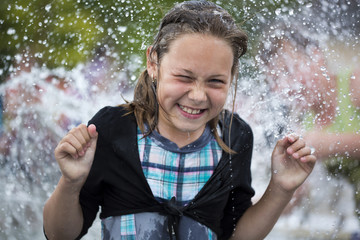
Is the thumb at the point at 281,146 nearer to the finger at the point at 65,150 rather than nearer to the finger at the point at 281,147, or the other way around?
the finger at the point at 281,147

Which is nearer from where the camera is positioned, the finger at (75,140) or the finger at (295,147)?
the finger at (75,140)

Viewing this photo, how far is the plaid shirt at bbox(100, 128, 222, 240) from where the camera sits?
3.73 ft

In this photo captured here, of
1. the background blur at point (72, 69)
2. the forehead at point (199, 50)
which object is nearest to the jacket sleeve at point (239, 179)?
the forehead at point (199, 50)

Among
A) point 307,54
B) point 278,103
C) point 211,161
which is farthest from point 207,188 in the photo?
point 307,54

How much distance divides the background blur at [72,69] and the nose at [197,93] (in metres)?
0.91

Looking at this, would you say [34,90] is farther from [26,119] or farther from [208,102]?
[208,102]

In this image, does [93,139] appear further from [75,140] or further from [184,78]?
[184,78]

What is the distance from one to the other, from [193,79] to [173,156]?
206 mm

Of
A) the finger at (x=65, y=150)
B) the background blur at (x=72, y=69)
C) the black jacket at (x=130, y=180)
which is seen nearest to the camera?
the finger at (x=65, y=150)

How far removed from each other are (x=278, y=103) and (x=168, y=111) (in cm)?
96

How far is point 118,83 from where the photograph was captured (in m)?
2.03

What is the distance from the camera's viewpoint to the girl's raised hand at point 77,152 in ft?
3.33

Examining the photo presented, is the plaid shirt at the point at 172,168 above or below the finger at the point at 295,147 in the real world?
below

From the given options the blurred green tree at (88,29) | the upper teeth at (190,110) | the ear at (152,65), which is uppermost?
the blurred green tree at (88,29)
